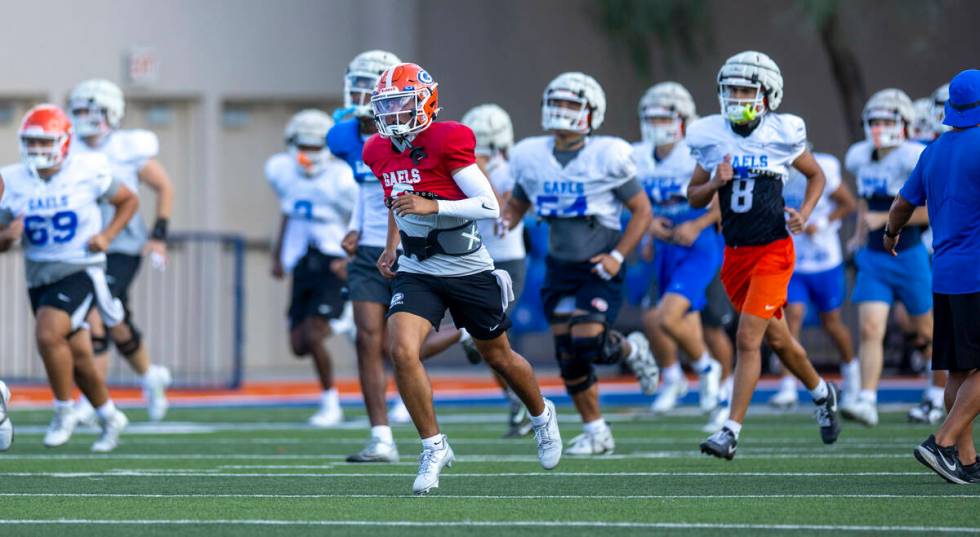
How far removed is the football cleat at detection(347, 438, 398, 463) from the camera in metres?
9.17

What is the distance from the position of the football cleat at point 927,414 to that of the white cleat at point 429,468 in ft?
15.6

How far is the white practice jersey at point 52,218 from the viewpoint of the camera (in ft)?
32.8

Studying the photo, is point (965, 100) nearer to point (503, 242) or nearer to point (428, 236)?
point (428, 236)

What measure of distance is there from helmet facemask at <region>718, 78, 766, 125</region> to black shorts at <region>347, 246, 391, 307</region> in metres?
1.90

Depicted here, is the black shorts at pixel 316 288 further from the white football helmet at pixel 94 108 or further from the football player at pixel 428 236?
the football player at pixel 428 236

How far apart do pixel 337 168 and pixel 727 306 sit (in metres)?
2.90

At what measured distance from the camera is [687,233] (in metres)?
11.4

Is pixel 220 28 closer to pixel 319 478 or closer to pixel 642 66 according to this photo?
pixel 642 66

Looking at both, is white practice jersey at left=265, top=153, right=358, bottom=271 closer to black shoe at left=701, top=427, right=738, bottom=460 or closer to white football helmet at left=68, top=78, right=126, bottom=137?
white football helmet at left=68, top=78, right=126, bottom=137

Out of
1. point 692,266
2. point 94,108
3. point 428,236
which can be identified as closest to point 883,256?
point 692,266

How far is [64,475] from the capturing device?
28.3 feet

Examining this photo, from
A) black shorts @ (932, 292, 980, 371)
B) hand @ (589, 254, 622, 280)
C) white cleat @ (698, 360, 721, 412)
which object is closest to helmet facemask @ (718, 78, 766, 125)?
hand @ (589, 254, 622, 280)

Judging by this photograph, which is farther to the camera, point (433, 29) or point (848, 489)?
point (433, 29)

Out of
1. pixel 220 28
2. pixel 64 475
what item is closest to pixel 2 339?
pixel 220 28
